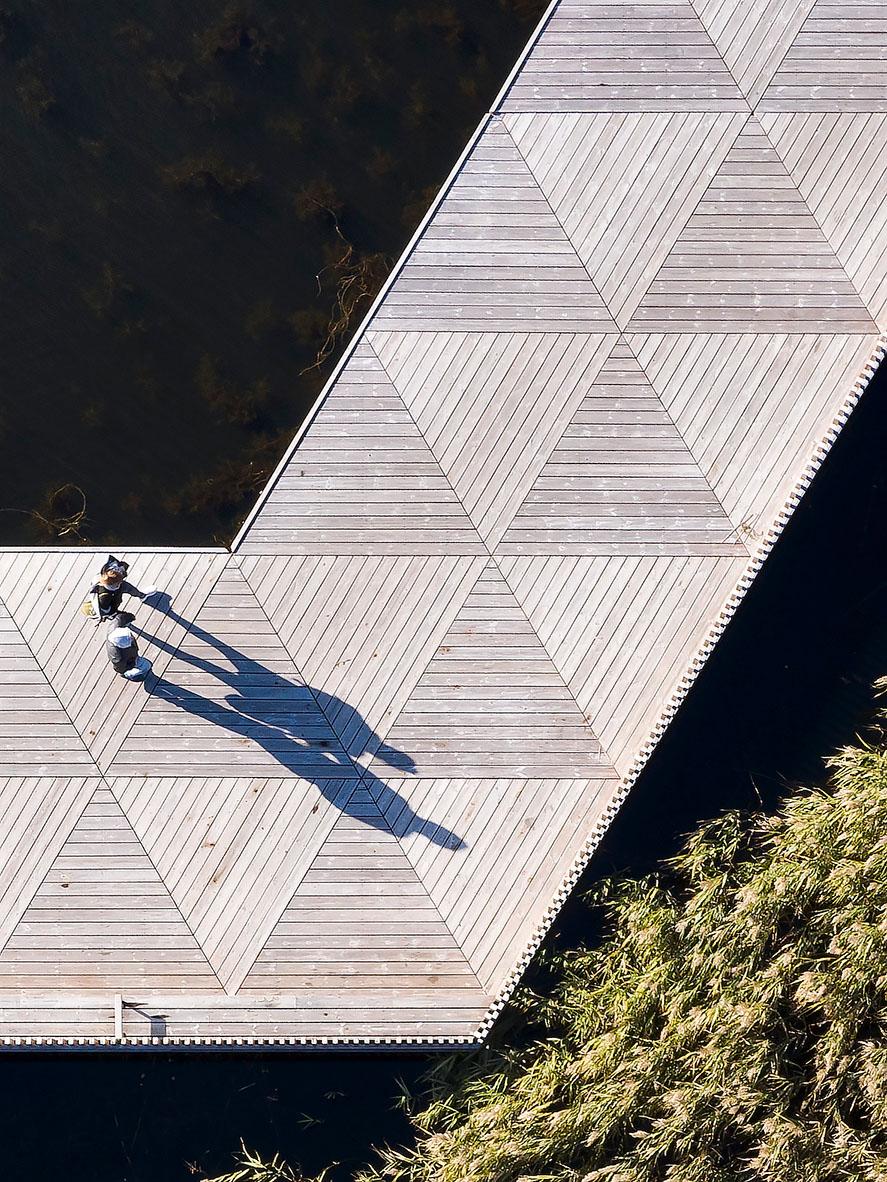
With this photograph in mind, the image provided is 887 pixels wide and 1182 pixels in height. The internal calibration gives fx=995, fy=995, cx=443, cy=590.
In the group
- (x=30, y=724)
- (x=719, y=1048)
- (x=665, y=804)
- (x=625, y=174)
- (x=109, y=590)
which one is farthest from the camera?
(x=665, y=804)

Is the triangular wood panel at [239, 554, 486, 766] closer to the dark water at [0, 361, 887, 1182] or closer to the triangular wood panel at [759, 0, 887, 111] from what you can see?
the dark water at [0, 361, 887, 1182]

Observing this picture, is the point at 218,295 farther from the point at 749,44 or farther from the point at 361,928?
the point at 361,928

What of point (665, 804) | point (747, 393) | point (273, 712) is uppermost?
point (747, 393)

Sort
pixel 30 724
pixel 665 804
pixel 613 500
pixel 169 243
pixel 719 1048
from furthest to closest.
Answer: pixel 169 243, pixel 665 804, pixel 613 500, pixel 30 724, pixel 719 1048

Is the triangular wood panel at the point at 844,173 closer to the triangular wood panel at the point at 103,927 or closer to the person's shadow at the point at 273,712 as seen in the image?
the person's shadow at the point at 273,712

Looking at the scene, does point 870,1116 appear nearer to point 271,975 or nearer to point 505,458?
point 271,975

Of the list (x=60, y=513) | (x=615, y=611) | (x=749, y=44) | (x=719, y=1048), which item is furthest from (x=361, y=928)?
(x=749, y=44)

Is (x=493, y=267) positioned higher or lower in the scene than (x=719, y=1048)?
higher

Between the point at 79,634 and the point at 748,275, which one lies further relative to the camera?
the point at 748,275
